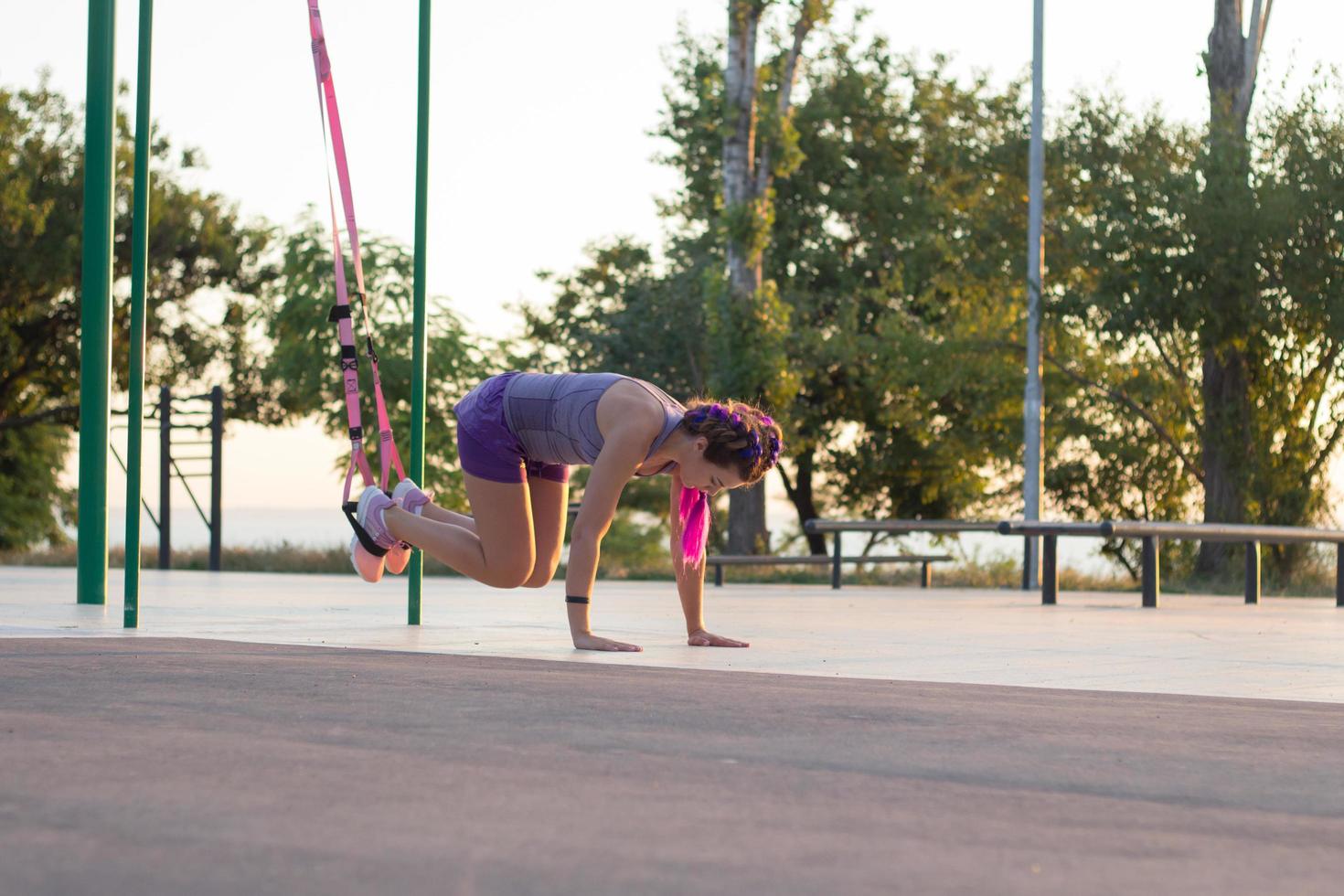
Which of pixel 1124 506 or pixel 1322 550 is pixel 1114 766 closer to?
pixel 1322 550

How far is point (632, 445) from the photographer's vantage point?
688cm

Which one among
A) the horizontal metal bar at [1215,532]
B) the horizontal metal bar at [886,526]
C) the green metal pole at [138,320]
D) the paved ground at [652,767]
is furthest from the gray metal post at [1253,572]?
the green metal pole at [138,320]

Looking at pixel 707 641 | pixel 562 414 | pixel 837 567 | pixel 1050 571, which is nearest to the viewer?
pixel 562 414

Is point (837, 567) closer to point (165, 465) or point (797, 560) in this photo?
point (797, 560)

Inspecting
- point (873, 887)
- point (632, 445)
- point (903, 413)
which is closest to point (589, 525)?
point (632, 445)

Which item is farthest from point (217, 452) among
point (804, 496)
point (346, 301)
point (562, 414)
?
point (804, 496)

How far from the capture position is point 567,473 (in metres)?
7.92

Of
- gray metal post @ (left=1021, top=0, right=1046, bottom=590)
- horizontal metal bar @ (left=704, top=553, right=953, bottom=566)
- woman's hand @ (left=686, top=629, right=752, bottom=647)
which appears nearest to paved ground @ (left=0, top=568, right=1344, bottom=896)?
woman's hand @ (left=686, top=629, right=752, bottom=647)

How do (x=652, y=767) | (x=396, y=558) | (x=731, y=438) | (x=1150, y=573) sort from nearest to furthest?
1. (x=652, y=767)
2. (x=731, y=438)
3. (x=396, y=558)
4. (x=1150, y=573)

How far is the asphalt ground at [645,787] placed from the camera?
121 inches

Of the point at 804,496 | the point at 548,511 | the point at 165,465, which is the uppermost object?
the point at 165,465

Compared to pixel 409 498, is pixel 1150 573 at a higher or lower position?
lower

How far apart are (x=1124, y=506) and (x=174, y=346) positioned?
20.5m

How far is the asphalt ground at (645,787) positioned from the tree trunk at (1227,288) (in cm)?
1601
